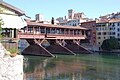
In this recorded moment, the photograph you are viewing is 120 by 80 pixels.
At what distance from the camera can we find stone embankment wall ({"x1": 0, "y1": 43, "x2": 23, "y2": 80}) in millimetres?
11141

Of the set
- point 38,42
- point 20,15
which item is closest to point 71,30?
point 38,42

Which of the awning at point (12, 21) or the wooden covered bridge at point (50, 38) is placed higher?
the awning at point (12, 21)

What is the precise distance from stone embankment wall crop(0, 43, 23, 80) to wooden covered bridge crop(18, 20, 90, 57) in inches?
1273

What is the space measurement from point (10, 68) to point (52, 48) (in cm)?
4631

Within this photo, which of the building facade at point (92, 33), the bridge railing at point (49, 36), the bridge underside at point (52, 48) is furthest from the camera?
the building facade at point (92, 33)

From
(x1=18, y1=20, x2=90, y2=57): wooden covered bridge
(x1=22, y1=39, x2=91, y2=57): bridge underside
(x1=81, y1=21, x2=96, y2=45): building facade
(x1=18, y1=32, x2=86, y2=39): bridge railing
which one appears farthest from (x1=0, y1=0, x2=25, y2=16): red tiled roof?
(x1=81, y1=21, x2=96, y2=45): building facade

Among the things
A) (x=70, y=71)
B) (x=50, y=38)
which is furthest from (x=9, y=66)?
(x=50, y=38)

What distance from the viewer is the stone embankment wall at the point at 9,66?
11.1 metres

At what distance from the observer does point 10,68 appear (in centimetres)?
1157

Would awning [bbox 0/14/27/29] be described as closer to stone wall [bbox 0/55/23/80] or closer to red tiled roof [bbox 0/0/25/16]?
red tiled roof [bbox 0/0/25/16]

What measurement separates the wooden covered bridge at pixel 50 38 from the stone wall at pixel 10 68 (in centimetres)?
3233

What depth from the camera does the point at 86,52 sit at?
57906 millimetres

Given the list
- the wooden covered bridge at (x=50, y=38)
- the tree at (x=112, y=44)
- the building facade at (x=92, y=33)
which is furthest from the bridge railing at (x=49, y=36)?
the tree at (x=112, y=44)

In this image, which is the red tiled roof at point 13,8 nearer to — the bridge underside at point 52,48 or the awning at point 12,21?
the awning at point 12,21
